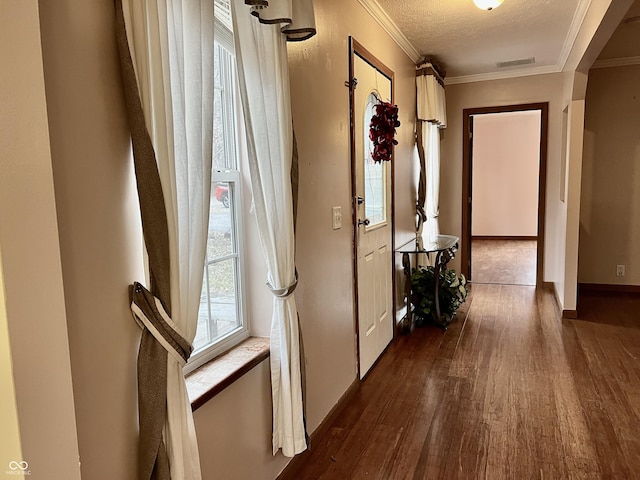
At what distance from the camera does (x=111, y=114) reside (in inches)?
43.3

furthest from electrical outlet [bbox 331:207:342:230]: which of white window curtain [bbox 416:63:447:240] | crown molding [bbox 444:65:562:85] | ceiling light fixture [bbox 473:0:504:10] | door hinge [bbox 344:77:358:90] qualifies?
crown molding [bbox 444:65:562:85]

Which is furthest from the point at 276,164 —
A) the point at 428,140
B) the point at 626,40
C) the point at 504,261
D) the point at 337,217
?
the point at 504,261

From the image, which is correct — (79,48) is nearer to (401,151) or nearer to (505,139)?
(401,151)

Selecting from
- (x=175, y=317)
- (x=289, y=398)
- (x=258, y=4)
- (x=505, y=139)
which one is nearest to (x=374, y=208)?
(x=289, y=398)

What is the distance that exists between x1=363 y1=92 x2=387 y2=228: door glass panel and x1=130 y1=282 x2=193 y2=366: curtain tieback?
204 cm

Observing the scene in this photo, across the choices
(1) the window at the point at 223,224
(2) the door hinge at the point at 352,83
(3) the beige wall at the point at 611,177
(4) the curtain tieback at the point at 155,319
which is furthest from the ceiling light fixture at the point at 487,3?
(3) the beige wall at the point at 611,177

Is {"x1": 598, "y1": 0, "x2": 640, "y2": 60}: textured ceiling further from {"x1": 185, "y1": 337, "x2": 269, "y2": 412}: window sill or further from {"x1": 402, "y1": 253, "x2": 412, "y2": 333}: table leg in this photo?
{"x1": 185, "y1": 337, "x2": 269, "y2": 412}: window sill

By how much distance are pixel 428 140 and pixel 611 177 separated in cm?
210

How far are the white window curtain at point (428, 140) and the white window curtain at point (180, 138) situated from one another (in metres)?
3.39

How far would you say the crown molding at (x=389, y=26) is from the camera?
2957 mm

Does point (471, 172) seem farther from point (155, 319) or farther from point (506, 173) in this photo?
point (155, 319)

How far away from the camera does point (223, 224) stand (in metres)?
1.78

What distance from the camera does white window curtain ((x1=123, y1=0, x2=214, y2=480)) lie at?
1119 mm

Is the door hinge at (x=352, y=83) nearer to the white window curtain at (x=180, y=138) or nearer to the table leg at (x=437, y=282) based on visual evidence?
the white window curtain at (x=180, y=138)
